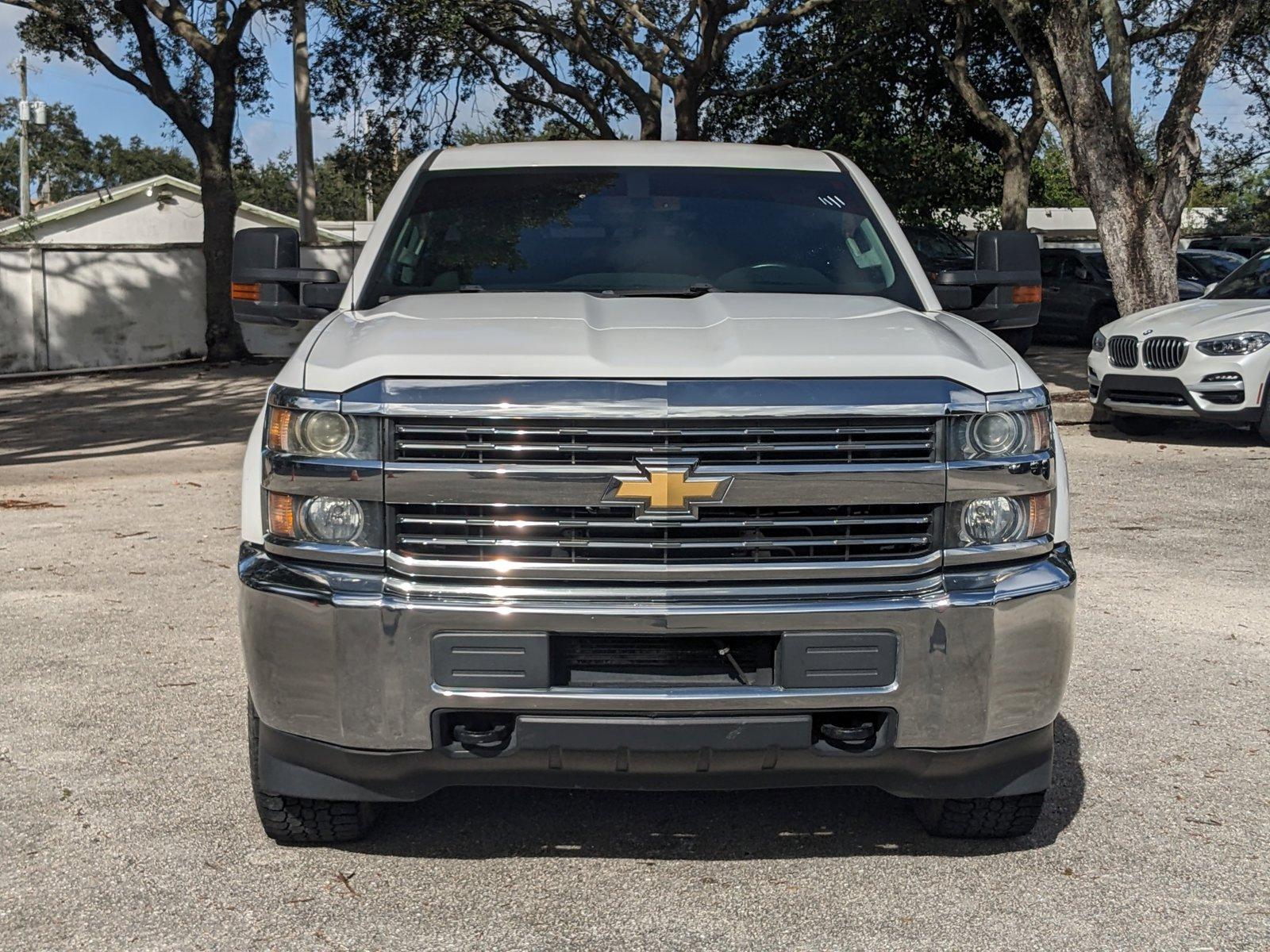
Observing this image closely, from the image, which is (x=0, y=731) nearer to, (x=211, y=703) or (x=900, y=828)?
(x=211, y=703)

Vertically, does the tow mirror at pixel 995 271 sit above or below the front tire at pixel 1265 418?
above

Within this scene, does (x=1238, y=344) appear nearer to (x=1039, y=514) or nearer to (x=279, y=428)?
(x=1039, y=514)

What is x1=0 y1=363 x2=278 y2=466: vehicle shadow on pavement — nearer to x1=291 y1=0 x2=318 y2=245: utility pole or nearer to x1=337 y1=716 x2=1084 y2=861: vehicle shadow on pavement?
x1=291 y1=0 x2=318 y2=245: utility pole

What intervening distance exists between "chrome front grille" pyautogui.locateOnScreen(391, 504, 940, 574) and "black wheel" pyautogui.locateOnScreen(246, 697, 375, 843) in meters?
0.77

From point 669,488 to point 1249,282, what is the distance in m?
11.8

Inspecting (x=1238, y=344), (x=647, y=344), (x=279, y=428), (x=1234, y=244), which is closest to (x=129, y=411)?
(x=1238, y=344)

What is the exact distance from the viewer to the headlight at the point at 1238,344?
1247 cm

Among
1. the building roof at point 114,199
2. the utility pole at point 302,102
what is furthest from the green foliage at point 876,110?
the building roof at point 114,199

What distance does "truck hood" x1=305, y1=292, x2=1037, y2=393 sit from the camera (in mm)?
3516

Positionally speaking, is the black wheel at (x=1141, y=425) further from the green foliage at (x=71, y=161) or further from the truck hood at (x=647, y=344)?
the green foliage at (x=71, y=161)

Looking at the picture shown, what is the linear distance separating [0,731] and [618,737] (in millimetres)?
2574

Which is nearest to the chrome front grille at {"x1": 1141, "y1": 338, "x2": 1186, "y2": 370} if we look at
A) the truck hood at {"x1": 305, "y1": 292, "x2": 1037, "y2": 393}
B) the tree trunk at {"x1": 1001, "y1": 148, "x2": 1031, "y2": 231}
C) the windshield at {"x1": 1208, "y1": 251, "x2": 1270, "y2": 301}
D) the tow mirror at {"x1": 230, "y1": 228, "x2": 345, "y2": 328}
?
the windshield at {"x1": 1208, "y1": 251, "x2": 1270, "y2": 301}

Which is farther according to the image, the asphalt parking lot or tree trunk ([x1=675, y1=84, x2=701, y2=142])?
tree trunk ([x1=675, y1=84, x2=701, y2=142])

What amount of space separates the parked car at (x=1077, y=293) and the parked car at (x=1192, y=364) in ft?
32.8
